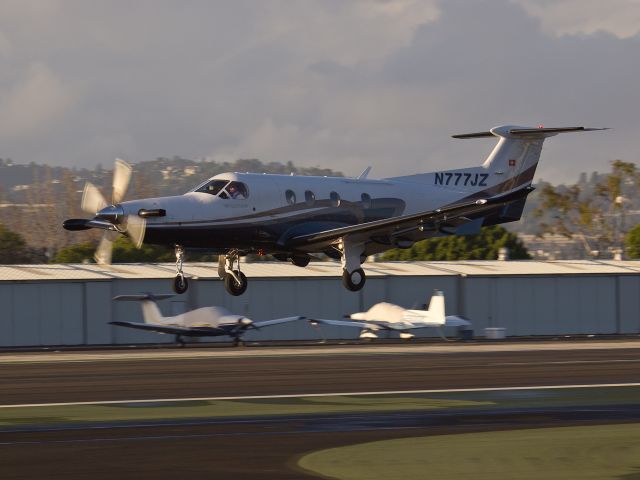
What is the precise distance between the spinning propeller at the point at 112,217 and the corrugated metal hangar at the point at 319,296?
24.4 meters

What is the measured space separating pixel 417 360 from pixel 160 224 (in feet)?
37.2

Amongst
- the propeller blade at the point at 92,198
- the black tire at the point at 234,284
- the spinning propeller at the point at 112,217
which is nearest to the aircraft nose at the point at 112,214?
the spinning propeller at the point at 112,217

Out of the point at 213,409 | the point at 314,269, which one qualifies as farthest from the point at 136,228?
the point at 314,269

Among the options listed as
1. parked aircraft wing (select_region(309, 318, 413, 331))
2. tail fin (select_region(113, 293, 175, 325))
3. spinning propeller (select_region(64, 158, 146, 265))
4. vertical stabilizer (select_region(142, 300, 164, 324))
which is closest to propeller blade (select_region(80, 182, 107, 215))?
spinning propeller (select_region(64, 158, 146, 265))

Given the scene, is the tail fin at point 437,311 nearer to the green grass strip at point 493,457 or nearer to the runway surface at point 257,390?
the runway surface at point 257,390

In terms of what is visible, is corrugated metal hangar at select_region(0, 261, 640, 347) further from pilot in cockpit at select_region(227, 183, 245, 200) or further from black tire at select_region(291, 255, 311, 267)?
pilot in cockpit at select_region(227, 183, 245, 200)

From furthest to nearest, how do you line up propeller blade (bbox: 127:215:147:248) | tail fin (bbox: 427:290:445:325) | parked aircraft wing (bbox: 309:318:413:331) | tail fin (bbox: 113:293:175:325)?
parked aircraft wing (bbox: 309:318:413:331) < tail fin (bbox: 427:290:445:325) < tail fin (bbox: 113:293:175:325) < propeller blade (bbox: 127:215:147:248)

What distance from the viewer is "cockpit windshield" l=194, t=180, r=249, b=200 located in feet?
107

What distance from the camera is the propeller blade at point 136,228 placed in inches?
1198

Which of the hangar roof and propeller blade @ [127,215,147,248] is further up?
propeller blade @ [127,215,147,248]

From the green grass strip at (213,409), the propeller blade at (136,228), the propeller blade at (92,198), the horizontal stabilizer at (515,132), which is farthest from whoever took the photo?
the horizontal stabilizer at (515,132)

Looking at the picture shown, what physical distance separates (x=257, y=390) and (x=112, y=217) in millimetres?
7383

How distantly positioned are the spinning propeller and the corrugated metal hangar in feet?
79.9

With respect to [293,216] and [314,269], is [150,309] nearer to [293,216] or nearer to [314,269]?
[314,269]
